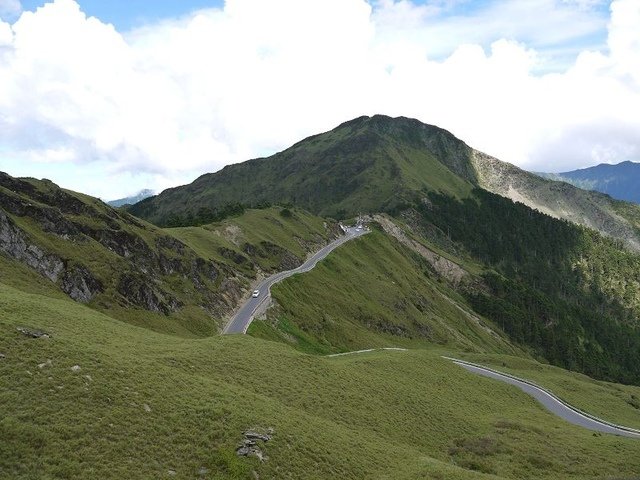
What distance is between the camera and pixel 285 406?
126 feet

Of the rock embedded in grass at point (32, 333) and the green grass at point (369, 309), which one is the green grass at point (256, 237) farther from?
the rock embedded in grass at point (32, 333)

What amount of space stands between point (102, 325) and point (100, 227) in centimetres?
3589

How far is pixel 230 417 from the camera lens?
31938 millimetres

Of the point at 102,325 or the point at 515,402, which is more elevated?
the point at 102,325

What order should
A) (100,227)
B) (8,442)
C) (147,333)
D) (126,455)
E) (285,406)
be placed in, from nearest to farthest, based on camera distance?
(8,442), (126,455), (285,406), (147,333), (100,227)

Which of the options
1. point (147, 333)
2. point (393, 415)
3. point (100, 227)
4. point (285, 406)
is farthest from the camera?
point (100, 227)

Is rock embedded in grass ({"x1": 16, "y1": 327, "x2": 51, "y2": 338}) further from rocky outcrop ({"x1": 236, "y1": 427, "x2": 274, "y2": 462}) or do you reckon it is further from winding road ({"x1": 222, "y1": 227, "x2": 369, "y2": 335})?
winding road ({"x1": 222, "y1": 227, "x2": 369, "y2": 335})

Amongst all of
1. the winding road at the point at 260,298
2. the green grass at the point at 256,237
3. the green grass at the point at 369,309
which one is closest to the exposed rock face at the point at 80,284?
the winding road at the point at 260,298

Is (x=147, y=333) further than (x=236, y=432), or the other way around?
(x=147, y=333)

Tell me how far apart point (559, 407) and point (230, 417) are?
5500 cm

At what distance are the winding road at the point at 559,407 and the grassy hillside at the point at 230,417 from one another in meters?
7.33

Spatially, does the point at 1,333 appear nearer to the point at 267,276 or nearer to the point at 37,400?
the point at 37,400

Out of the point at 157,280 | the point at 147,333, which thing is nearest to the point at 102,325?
the point at 147,333

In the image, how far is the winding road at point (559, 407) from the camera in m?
61.9
